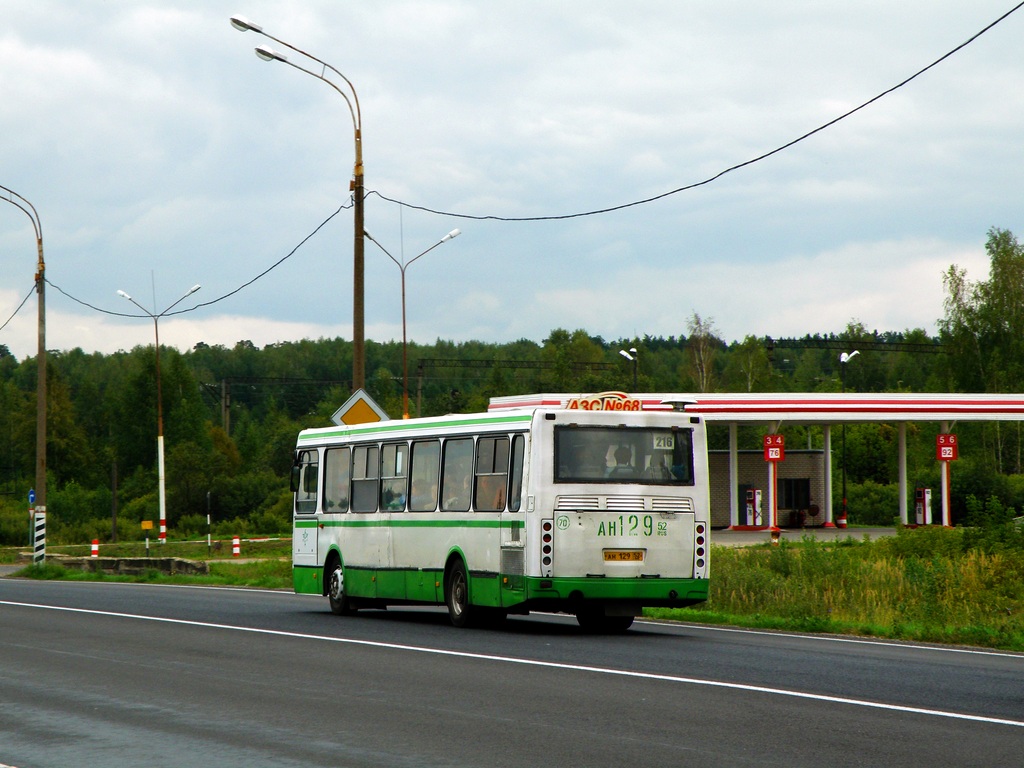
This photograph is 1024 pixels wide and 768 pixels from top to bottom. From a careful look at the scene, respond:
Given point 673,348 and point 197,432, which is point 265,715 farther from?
point 673,348

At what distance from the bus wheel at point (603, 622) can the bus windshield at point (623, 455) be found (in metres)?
1.91

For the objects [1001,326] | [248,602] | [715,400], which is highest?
[1001,326]

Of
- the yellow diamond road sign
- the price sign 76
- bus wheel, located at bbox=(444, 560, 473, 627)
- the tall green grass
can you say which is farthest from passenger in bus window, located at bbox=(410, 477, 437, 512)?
the price sign 76

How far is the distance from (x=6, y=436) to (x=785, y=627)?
436ft

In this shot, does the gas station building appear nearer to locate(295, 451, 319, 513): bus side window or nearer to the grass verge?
the grass verge

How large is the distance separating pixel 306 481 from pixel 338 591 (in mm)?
2248

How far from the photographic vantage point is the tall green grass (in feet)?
61.6

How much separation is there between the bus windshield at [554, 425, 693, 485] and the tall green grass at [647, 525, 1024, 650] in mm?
2989

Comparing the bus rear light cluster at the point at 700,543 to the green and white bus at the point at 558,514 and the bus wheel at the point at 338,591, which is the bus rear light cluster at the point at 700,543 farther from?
the bus wheel at the point at 338,591

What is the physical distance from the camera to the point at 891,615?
21156mm

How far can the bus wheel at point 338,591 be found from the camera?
21844 millimetres

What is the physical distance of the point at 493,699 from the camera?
10.9 metres

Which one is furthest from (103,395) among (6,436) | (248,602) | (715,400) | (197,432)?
(248,602)

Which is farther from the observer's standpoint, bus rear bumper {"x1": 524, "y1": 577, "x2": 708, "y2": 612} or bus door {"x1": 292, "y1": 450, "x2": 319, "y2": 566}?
bus door {"x1": 292, "y1": 450, "x2": 319, "y2": 566}
